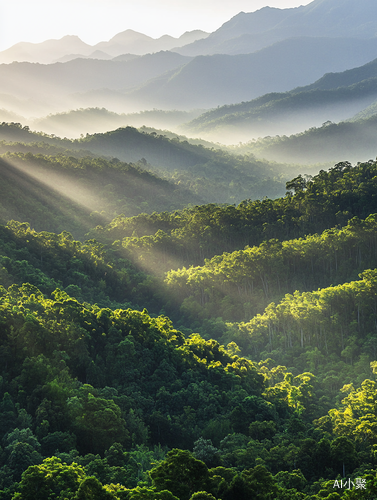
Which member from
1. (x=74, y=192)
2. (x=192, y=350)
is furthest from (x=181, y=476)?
(x=74, y=192)

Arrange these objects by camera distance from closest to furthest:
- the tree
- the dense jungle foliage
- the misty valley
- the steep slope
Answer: the tree → the dense jungle foliage → the misty valley → the steep slope

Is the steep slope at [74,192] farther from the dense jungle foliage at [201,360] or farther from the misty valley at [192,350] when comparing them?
the dense jungle foliage at [201,360]

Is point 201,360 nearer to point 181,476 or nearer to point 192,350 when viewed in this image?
point 192,350

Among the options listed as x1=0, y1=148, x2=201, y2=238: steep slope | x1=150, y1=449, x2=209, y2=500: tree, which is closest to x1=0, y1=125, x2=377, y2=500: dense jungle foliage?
x1=150, y1=449, x2=209, y2=500: tree

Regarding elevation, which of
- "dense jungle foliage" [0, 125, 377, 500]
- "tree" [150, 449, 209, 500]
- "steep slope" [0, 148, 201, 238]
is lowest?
"tree" [150, 449, 209, 500]

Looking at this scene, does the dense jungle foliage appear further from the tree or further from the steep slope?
the steep slope

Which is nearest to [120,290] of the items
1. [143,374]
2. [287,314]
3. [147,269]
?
[147,269]

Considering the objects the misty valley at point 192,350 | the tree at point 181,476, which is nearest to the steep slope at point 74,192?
the misty valley at point 192,350

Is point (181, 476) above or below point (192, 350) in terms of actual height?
below
